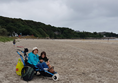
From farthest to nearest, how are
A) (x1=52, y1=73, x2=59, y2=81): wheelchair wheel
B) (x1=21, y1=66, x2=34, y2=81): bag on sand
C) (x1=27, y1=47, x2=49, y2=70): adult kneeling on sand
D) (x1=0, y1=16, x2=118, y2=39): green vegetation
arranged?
(x1=0, y1=16, x2=118, y2=39): green vegetation, (x1=27, y1=47, x2=49, y2=70): adult kneeling on sand, (x1=52, y1=73, x2=59, y2=81): wheelchair wheel, (x1=21, y1=66, x2=34, y2=81): bag on sand

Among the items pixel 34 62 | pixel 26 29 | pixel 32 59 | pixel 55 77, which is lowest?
pixel 55 77

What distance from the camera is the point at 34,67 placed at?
4.73m

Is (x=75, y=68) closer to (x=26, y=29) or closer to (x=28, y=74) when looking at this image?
(x=28, y=74)

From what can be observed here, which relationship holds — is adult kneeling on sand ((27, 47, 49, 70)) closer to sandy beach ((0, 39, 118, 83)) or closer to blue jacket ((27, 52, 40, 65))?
blue jacket ((27, 52, 40, 65))

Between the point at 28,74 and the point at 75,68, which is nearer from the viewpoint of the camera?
the point at 28,74

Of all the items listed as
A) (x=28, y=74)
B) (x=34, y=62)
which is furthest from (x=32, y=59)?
(x=28, y=74)

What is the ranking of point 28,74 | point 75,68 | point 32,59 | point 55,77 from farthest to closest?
1. point 75,68
2. point 32,59
3. point 55,77
4. point 28,74

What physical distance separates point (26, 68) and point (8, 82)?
2.59 feet

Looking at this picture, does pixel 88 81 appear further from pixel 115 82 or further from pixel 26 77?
pixel 26 77

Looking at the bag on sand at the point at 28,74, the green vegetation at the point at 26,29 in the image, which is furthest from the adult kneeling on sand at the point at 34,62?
the green vegetation at the point at 26,29

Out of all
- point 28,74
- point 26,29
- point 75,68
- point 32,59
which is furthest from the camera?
point 26,29

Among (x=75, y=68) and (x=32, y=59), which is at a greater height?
(x=32, y=59)

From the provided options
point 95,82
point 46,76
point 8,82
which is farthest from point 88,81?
point 8,82

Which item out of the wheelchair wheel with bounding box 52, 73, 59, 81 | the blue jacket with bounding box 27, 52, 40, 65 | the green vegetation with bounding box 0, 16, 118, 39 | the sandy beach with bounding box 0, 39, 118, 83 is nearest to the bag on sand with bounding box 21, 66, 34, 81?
the sandy beach with bounding box 0, 39, 118, 83
